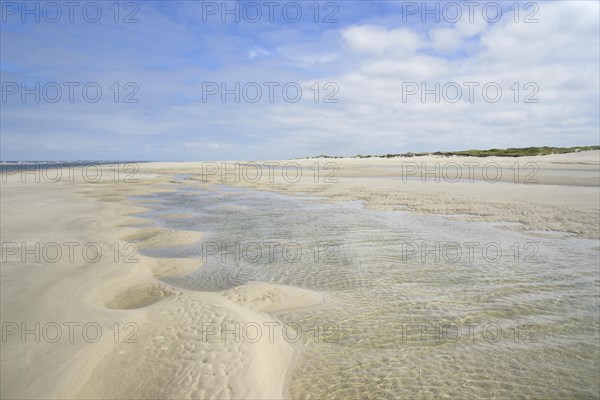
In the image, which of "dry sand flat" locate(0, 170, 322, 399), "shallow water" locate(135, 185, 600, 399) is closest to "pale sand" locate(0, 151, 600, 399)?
"dry sand flat" locate(0, 170, 322, 399)

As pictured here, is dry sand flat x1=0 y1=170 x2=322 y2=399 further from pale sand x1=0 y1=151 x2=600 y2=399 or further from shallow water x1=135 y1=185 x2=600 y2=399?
shallow water x1=135 y1=185 x2=600 y2=399

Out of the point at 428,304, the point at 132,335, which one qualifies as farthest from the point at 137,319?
the point at 428,304

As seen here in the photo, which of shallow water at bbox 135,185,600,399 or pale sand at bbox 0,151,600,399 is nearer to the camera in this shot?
pale sand at bbox 0,151,600,399

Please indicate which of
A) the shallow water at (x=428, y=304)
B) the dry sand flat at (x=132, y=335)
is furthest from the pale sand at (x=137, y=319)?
the shallow water at (x=428, y=304)

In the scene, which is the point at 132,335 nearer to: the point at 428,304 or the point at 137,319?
the point at 137,319

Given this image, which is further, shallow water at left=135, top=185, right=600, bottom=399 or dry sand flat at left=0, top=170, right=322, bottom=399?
shallow water at left=135, top=185, right=600, bottom=399

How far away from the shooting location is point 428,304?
17.9 ft

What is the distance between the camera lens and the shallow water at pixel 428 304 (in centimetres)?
375

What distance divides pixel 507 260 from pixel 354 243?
3.50 metres

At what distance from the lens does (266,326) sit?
4.96 meters

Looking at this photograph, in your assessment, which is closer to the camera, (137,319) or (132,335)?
(132,335)

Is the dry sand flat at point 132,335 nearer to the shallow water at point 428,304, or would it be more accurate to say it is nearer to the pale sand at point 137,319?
the pale sand at point 137,319

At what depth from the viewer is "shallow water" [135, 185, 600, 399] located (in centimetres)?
375

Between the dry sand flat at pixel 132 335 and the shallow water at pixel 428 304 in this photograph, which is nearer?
the dry sand flat at pixel 132 335
